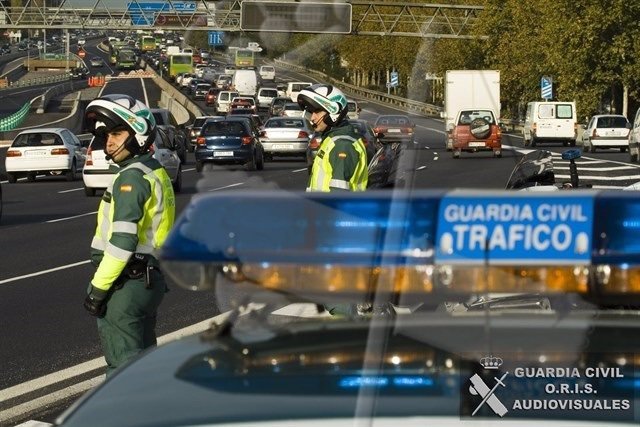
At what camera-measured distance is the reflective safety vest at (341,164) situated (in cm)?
857

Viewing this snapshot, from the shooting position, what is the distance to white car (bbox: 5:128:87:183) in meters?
40.7

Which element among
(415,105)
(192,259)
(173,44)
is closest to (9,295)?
(415,105)

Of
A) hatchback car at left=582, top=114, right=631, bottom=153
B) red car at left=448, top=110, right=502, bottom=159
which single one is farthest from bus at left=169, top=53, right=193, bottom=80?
red car at left=448, top=110, right=502, bottom=159

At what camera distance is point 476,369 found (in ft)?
7.97

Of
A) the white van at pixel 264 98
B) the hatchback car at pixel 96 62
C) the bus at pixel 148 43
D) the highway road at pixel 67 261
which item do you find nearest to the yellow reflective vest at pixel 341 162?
the highway road at pixel 67 261

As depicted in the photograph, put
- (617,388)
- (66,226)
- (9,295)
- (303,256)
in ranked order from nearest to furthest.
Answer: (617,388)
(303,256)
(9,295)
(66,226)

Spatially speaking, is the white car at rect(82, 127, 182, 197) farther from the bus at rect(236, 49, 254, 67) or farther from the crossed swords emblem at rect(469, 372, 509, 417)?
the crossed swords emblem at rect(469, 372, 509, 417)

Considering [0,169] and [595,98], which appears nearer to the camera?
[0,169]

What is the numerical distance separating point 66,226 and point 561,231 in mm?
22766

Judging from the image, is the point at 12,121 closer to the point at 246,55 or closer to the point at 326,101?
the point at 246,55

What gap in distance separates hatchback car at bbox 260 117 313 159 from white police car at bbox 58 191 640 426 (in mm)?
46737

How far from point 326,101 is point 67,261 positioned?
10.5 metres

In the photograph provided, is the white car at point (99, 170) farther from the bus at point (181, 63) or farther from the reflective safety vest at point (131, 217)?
the bus at point (181, 63)

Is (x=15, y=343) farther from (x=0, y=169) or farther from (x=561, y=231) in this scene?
(x=0, y=169)
